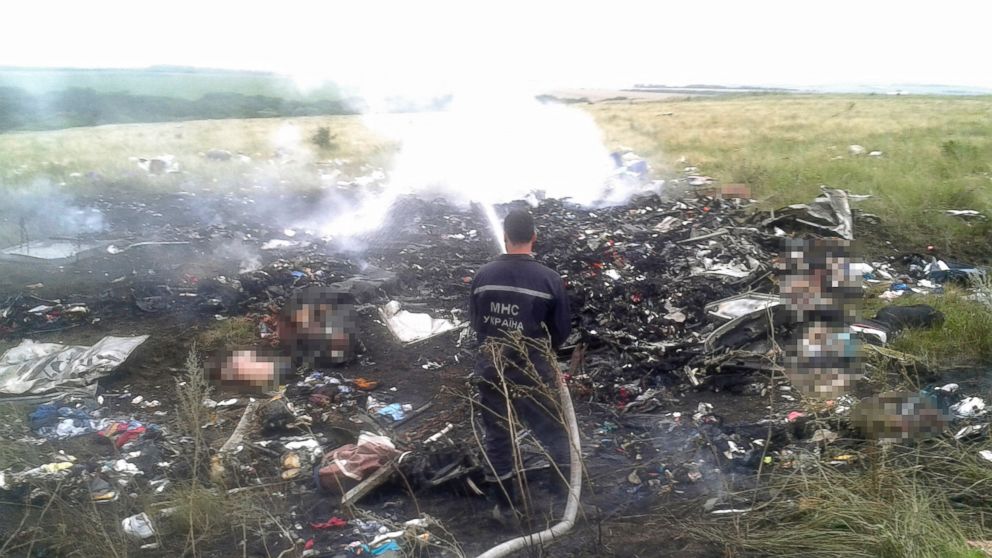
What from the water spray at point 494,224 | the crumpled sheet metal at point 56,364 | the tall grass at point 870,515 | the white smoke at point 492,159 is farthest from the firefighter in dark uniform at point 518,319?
the white smoke at point 492,159

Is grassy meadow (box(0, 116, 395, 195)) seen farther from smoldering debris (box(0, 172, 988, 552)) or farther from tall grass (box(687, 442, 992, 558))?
tall grass (box(687, 442, 992, 558))

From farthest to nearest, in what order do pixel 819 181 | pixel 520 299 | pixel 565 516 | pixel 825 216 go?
pixel 819 181
pixel 825 216
pixel 520 299
pixel 565 516

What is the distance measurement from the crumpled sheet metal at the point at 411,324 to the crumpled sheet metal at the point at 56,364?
89.7 inches

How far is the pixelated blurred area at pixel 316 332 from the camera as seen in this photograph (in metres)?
5.36

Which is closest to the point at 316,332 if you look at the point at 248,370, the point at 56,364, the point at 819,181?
the point at 248,370

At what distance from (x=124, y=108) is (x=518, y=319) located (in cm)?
2922

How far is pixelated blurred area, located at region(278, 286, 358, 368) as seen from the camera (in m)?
5.36

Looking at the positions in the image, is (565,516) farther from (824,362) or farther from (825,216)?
(825,216)

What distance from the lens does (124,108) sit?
86.2 feet

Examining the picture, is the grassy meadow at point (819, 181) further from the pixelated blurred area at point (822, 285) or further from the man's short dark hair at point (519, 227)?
the man's short dark hair at point (519, 227)

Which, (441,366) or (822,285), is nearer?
(822,285)

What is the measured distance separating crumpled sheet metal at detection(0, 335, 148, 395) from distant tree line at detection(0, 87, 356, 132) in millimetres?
13864

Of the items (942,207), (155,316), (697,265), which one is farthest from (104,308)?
(942,207)

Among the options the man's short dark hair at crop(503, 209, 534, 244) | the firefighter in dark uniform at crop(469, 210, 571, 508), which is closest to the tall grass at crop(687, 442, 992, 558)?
the firefighter in dark uniform at crop(469, 210, 571, 508)
